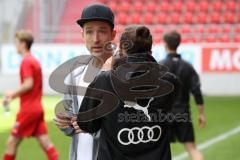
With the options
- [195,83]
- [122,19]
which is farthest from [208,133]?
[122,19]

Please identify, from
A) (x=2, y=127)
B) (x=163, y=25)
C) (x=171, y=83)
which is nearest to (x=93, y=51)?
(x=171, y=83)

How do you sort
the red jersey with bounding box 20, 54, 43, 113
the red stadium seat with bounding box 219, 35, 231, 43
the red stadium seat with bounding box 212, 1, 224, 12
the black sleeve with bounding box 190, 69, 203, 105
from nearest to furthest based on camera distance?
the black sleeve with bounding box 190, 69, 203, 105 → the red jersey with bounding box 20, 54, 43, 113 → the red stadium seat with bounding box 219, 35, 231, 43 → the red stadium seat with bounding box 212, 1, 224, 12

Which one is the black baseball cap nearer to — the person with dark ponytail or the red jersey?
the person with dark ponytail

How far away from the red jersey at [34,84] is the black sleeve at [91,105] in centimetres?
394

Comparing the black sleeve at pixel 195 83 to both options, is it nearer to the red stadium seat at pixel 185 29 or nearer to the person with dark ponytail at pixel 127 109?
the person with dark ponytail at pixel 127 109

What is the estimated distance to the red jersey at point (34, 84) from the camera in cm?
743

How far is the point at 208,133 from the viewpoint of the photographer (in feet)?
37.9

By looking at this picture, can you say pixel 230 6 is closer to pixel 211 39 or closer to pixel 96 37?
pixel 211 39

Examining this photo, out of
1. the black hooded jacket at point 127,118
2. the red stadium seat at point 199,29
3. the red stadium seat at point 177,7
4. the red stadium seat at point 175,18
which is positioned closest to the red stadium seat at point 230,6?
the red stadium seat at point 199,29

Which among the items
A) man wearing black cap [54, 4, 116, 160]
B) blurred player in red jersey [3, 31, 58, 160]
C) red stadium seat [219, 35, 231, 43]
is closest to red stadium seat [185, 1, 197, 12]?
red stadium seat [219, 35, 231, 43]

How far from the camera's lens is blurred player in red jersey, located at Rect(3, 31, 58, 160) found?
743cm

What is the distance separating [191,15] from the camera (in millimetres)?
24188

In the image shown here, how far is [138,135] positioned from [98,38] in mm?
695

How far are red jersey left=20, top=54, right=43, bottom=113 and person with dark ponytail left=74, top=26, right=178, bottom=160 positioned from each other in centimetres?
396
